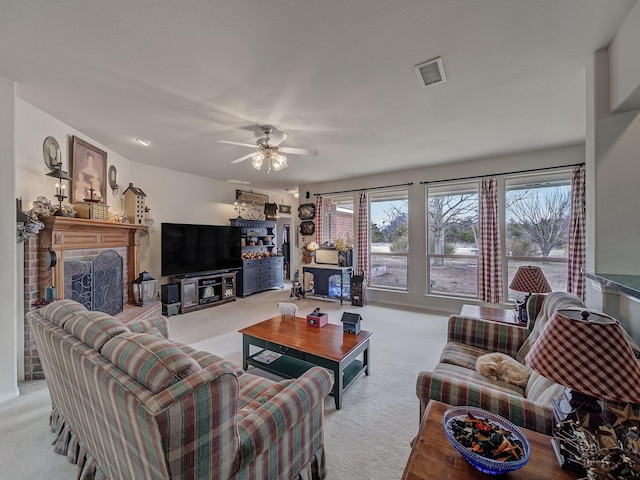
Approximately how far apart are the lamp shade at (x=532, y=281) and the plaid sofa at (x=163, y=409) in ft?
7.15

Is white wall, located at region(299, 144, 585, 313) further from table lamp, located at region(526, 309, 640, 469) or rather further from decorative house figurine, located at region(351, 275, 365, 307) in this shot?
table lamp, located at region(526, 309, 640, 469)

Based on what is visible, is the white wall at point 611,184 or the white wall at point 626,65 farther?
the white wall at point 611,184

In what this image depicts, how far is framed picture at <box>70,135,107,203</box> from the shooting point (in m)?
3.10

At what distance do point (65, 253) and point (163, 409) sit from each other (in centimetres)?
311

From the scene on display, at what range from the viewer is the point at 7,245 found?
A: 2.12 m

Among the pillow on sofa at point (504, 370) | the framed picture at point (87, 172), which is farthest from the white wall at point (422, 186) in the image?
the framed picture at point (87, 172)

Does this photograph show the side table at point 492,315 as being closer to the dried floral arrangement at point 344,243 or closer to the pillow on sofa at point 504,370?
the pillow on sofa at point 504,370

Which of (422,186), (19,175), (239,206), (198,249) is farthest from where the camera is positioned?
(239,206)

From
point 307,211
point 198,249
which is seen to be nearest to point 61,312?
point 198,249

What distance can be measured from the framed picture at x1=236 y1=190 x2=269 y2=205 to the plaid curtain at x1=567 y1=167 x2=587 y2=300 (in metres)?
5.88

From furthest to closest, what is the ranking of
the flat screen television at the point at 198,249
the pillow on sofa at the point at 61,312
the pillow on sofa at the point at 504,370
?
the flat screen television at the point at 198,249, the pillow on sofa at the point at 504,370, the pillow on sofa at the point at 61,312

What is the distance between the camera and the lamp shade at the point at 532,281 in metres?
2.44

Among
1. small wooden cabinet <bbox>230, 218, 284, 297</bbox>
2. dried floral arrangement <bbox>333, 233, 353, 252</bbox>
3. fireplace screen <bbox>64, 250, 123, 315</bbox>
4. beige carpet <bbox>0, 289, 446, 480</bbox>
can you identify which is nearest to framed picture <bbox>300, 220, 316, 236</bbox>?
dried floral arrangement <bbox>333, 233, 353, 252</bbox>

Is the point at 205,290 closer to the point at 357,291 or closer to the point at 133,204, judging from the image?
the point at 133,204
